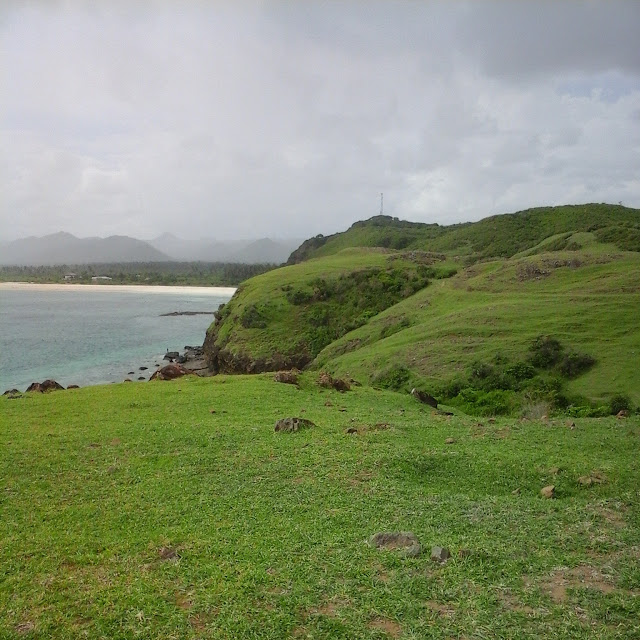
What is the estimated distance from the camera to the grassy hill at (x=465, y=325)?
30062 millimetres

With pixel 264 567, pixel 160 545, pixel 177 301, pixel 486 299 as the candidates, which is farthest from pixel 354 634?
pixel 177 301

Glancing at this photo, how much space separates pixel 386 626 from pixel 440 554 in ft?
6.52

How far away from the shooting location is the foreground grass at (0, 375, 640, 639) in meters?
7.41

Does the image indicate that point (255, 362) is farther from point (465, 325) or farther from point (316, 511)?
point (316, 511)

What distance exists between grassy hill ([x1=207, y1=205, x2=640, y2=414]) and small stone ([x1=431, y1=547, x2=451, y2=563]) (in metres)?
17.6

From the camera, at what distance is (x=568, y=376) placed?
30.3 m

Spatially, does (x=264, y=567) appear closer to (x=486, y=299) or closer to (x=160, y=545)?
(x=160, y=545)

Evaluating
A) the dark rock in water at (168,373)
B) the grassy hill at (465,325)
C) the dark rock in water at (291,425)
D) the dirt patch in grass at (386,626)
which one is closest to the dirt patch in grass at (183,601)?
the dirt patch in grass at (386,626)

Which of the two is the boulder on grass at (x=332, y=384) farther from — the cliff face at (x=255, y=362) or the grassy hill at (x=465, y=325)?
the cliff face at (x=255, y=362)

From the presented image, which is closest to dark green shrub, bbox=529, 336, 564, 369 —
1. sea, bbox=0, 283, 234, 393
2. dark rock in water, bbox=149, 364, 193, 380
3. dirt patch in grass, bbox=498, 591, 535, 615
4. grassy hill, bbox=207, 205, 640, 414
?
grassy hill, bbox=207, 205, 640, 414

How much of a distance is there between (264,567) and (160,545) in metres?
2.27

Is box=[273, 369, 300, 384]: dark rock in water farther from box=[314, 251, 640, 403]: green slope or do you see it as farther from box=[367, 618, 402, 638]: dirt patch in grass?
box=[367, 618, 402, 638]: dirt patch in grass

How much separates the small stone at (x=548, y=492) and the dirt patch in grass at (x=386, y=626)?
6.20m

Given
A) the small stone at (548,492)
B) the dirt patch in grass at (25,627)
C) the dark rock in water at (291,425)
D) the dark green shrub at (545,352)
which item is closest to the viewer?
the dirt patch in grass at (25,627)
